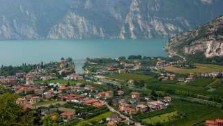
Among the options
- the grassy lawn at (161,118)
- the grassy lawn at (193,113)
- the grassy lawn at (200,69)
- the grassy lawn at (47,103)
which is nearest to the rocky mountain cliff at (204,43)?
the grassy lawn at (200,69)

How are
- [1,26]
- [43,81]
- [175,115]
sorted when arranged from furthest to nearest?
[1,26]
[43,81]
[175,115]

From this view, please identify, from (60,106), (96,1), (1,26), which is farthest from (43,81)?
(1,26)

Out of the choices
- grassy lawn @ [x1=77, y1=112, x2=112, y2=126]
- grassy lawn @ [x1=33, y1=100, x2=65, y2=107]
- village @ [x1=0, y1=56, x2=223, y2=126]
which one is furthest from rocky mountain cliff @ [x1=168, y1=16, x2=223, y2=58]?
grassy lawn @ [x1=77, y1=112, x2=112, y2=126]

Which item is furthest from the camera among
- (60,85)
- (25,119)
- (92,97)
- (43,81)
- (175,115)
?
(43,81)

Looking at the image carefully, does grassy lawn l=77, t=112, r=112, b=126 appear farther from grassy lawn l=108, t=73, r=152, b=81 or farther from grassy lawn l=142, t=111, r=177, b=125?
grassy lawn l=108, t=73, r=152, b=81

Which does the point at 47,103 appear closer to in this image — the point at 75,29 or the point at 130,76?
the point at 130,76

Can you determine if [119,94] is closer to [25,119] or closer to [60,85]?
[60,85]
